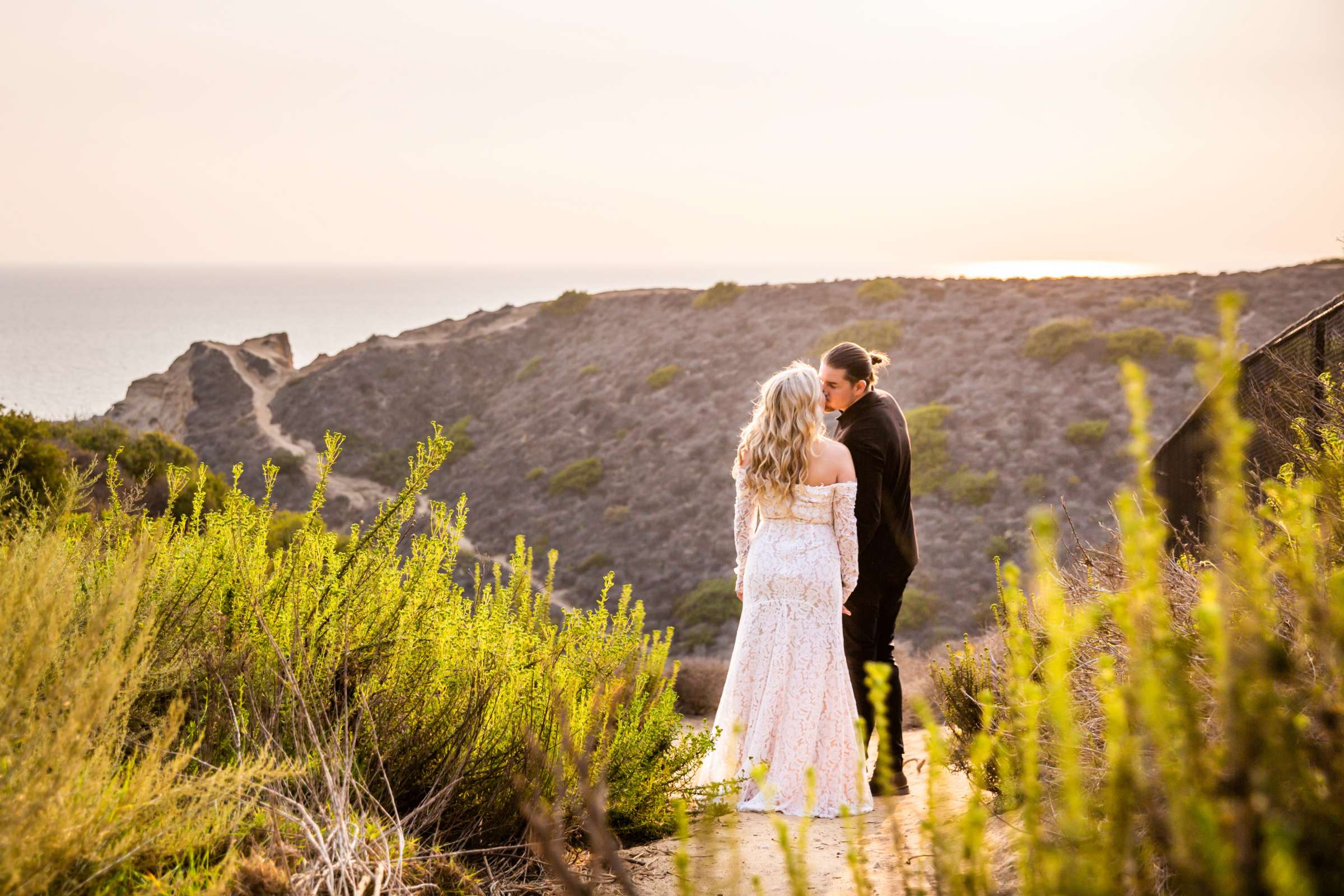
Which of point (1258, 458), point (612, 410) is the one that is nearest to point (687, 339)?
point (612, 410)

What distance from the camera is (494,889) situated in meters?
2.90

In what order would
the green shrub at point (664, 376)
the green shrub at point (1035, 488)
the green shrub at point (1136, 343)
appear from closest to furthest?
the green shrub at point (1035, 488), the green shrub at point (1136, 343), the green shrub at point (664, 376)

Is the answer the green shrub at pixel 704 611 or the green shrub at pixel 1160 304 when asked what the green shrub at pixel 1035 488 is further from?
the green shrub at pixel 1160 304

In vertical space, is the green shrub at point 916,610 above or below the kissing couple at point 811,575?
below

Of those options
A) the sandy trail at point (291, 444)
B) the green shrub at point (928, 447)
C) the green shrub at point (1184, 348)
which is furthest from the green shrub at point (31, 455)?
the green shrub at point (1184, 348)

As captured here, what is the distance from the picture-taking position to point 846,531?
4961 millimetres

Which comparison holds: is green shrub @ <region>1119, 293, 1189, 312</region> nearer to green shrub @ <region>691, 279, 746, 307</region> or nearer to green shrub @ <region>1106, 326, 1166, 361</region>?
green shrub @ <region>1106, 326, 1166, 361</region>

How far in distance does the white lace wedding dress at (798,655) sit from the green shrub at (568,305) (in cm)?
3590

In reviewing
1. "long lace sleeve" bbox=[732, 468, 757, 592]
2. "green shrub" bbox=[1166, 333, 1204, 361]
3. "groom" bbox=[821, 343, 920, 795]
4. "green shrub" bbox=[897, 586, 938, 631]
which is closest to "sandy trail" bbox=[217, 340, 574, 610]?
"green shrub" bbox=[897, 586, 938, 631]

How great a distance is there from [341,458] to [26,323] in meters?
88.9

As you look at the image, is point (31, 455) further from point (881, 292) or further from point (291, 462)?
point (881, 292)

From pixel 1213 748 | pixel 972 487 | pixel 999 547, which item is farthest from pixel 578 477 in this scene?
pixel 1213 748

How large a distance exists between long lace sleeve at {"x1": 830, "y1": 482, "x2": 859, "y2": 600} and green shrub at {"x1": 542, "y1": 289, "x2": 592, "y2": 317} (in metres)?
36.0

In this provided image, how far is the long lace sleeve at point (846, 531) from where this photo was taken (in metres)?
4.91
